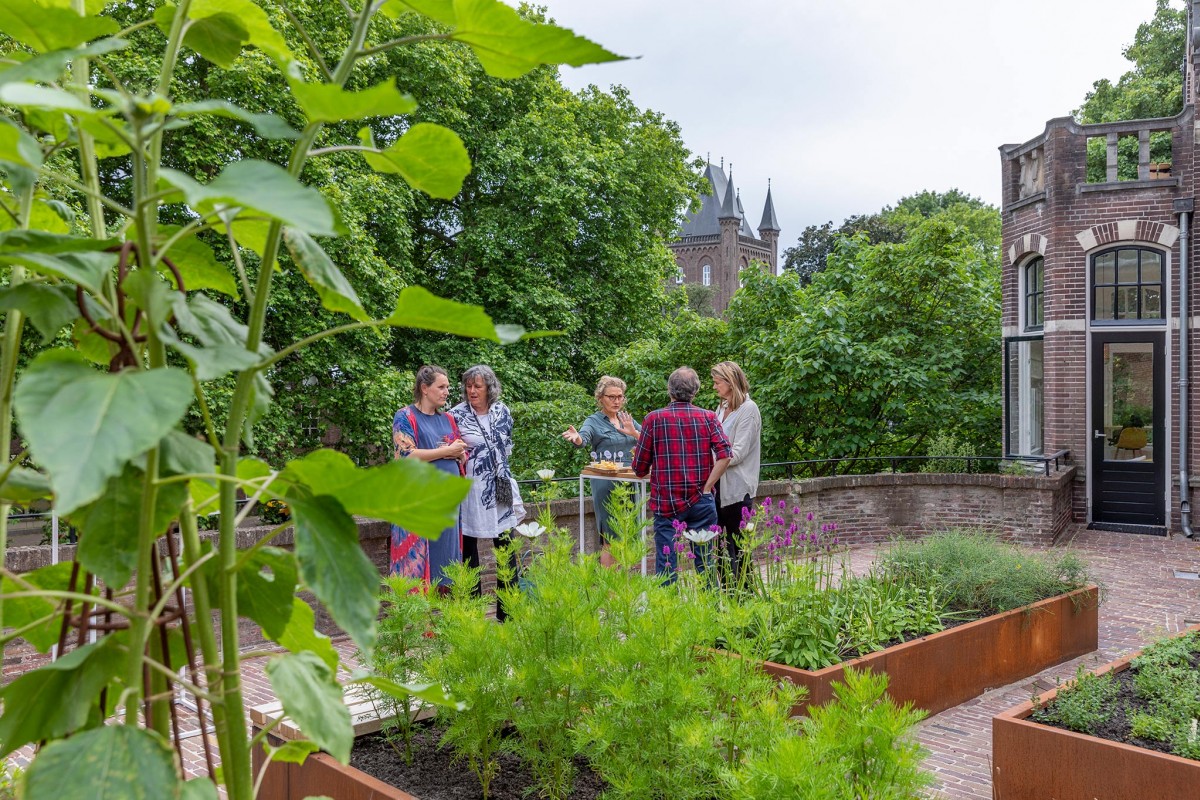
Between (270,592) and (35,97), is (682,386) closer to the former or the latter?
(270,592)

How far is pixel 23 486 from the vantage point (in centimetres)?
111

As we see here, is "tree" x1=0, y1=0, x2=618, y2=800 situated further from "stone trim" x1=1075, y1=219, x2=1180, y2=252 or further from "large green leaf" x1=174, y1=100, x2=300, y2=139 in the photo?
"stone trim" x1=1075, y1=219, x2=1180, y2=252

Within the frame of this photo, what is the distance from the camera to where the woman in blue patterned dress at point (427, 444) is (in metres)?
6.30

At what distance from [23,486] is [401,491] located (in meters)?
0.47

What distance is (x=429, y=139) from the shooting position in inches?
45.0

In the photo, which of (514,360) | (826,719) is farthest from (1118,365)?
(826,719)

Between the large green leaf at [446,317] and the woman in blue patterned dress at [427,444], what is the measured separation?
16.9 ft

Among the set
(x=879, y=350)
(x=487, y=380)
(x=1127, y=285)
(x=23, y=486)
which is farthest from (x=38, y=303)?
(x=1127, y=285)

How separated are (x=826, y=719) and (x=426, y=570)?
4196mm

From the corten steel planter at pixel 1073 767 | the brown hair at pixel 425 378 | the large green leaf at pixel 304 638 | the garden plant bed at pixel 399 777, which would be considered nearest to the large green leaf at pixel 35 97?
the large green leaf at pixel 304 638

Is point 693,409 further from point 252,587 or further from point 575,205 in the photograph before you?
point 575,205

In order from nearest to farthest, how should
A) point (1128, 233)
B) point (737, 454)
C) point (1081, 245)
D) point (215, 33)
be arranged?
point (215, 33), point (737, 454), point (1128, 233), point (1081, 245)

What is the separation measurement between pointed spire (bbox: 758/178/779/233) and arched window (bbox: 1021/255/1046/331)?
7439 cm

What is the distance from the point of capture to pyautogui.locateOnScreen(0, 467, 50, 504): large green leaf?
3.64 feet
